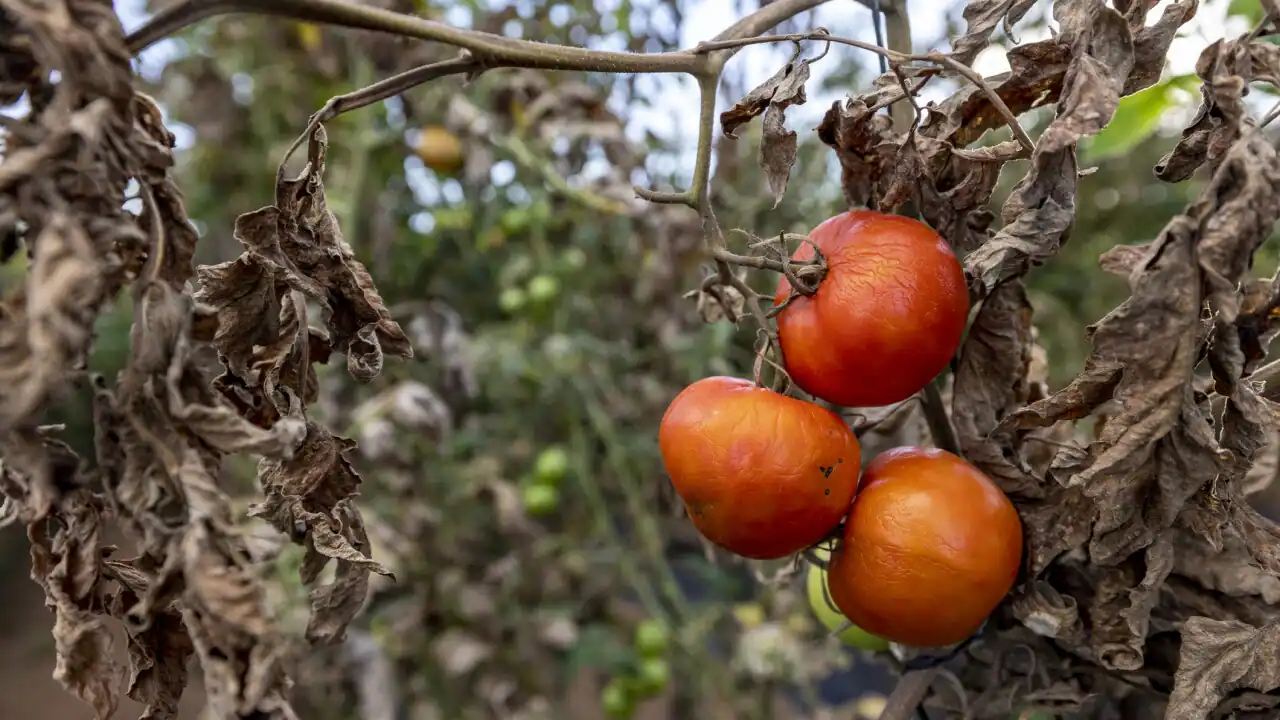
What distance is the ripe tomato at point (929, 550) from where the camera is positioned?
0.57 metres

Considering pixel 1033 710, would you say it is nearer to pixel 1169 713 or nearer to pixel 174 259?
pixel 1169 713

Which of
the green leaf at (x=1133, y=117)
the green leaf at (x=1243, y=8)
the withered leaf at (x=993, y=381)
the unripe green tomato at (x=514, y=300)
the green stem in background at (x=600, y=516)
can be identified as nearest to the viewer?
the withered leaf at (x=993, y=381)

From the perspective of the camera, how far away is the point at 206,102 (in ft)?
6.77

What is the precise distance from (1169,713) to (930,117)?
43 centimetres

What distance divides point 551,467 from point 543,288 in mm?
383

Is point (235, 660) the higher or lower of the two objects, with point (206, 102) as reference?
higher

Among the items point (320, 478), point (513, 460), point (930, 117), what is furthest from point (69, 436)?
point (930, 117)

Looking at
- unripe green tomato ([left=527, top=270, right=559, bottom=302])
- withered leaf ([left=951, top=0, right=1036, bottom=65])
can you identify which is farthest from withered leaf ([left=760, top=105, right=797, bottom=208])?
unripe green tomato ([left=527, top=270, right=559, bottom=302])

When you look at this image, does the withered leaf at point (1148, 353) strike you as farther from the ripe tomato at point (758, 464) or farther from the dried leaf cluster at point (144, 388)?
the dried leaf cluster at point (144, 388)

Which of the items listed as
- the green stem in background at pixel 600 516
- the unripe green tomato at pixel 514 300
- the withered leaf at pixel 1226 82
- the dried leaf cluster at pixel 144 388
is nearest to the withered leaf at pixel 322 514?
the dried leaf cluster at pixel 144 388

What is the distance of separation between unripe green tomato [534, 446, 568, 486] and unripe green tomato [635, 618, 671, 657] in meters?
0.37

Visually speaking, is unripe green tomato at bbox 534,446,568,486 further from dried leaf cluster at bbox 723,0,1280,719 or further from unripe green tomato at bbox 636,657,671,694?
dried leaf cluster at bbox 723,0,1280,719

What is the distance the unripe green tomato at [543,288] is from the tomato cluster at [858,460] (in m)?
1.28

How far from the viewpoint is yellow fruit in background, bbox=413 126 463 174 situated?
72.4 inches
